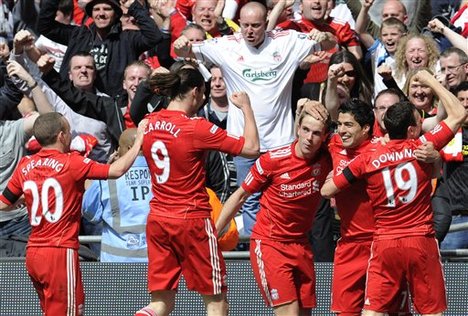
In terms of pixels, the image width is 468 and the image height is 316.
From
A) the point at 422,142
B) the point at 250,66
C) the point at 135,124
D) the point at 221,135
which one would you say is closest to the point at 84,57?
the point at 135,124

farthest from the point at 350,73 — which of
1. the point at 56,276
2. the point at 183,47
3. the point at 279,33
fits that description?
the point at 56,276

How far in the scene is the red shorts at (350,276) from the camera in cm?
1081

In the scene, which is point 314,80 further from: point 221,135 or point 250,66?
point 221,135

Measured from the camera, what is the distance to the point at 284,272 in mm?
10766

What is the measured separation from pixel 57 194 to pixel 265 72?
296cm

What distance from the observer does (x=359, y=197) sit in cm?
1080

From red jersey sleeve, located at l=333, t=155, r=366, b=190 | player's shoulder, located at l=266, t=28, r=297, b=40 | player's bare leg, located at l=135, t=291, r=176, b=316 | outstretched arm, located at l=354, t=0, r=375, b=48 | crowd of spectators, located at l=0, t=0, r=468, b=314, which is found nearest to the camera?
red jersey sleeve, located at l=333, t=155, r=366, b=190

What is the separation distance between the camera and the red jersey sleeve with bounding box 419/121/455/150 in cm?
1034

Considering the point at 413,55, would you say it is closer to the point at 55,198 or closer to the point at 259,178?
the point at 259,178

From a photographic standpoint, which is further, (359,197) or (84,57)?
(84,57)

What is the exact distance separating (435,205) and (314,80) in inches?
95.3

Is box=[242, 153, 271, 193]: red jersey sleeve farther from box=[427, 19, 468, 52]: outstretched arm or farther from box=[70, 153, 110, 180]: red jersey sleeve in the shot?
box=[427, 19, 468, 52]: outstretched arm

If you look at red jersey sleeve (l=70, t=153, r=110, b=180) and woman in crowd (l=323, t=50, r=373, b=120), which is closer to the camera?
red jersey sleeve (l=70, t=153, r=110, b=180)

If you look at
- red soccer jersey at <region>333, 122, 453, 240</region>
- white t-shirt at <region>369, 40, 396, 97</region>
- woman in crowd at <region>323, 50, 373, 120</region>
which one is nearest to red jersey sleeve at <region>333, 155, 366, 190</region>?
red soccer jersey at <region>333, 122, 453, 240</region>
